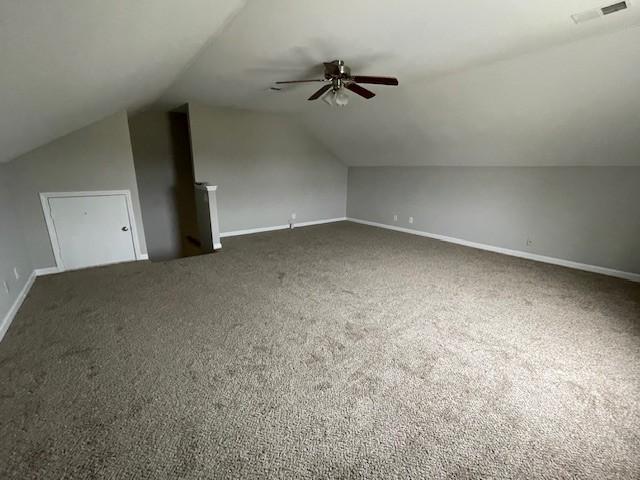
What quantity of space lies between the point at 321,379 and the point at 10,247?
3.31 m

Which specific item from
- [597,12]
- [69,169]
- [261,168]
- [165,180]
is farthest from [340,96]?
[165,180]

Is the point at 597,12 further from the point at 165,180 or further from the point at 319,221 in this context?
the point at 165,180

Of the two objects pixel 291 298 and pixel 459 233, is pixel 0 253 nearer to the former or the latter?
pixel 291 298

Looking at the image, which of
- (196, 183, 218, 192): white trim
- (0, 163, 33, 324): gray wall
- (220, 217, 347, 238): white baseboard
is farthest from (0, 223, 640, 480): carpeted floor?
(220, 217, 347, 238): white baseboard

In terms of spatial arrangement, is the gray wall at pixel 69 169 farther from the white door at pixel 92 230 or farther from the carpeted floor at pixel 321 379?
the carpeted floor at pixel 321 379

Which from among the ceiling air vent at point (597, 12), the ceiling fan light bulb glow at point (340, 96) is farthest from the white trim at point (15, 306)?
the ceiling air vent at point (597, 12)

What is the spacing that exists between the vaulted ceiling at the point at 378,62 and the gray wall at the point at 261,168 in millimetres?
771

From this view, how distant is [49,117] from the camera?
2.32 meters

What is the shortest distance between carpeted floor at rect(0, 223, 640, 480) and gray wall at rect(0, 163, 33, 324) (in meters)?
0.21

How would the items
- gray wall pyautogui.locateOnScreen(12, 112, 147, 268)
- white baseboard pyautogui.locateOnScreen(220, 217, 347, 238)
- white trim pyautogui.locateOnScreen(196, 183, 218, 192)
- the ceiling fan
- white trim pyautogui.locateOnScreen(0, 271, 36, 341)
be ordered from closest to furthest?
white trim pyautogui.locateOnScreen(0, 271, 36, 341)
the ceiling fan
gray wall pyautogui.locateOnScreen(12, 112, 147, 268)
white trim pyautogui.locateOnScreen(196, 183, 218, 192)
white baseboard pyautogui.locateOnScreen(220, 217, 347, 238)

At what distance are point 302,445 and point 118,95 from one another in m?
3.30

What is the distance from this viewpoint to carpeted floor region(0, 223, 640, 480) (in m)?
1.36

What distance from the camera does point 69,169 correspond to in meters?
3.54

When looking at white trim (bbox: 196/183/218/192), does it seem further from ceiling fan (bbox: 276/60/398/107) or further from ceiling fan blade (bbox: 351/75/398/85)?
ceiling fan blade (bbox: 351/75/398/85)
